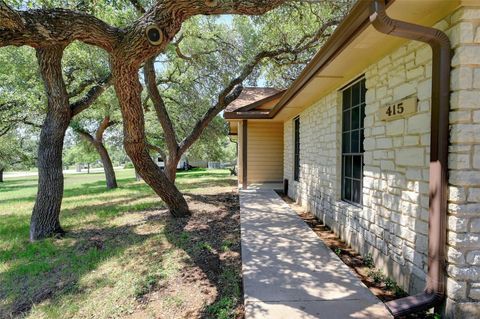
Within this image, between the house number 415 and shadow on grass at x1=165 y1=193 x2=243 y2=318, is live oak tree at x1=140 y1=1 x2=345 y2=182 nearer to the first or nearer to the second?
shadow on grass at x1=165 y1=193 x2=243 y2=318

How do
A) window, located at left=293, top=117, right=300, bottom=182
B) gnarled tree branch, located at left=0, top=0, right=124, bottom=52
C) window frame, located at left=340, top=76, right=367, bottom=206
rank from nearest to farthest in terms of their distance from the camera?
gnarled tree branch, located at left=0, top=0, right=124, bottom=52 → window frame, located at left=340, top=76, right=367, bottom=206 → window, located at left=293, top=117, right=300, bottom=182

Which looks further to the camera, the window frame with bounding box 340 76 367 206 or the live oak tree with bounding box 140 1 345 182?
the live oak tree with bounding box 140 1 345 182

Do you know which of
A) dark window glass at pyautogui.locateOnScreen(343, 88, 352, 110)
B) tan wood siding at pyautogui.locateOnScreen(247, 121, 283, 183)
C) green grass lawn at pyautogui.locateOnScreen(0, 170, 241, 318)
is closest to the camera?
green grass lawn at pyautogui.locateOnScreen(0, 170, 241, 318)

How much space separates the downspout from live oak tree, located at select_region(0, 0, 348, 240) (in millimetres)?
2141

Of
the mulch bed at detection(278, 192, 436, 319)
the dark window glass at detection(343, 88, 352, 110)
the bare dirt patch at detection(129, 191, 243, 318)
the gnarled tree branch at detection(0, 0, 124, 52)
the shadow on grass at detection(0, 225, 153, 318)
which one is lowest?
the shadow on grass at detection(0, 225, 153, 318)

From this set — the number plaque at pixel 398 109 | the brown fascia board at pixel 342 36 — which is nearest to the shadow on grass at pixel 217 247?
the number plaque at pixel 398 109

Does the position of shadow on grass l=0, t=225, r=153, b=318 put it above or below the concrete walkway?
below

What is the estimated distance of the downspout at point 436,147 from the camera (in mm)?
2521

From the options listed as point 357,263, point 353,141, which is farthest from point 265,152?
point 357,263

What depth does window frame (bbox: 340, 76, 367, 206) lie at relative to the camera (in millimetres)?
4660

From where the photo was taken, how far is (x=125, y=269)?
4273 mm

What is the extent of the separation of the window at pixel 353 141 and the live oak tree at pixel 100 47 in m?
1.96

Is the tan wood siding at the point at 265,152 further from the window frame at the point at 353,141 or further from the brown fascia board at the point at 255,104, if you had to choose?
the window frame at the point at 353,141

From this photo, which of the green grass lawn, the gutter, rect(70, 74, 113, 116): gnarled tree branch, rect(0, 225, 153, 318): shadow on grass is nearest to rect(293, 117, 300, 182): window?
the green grass lawn
